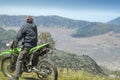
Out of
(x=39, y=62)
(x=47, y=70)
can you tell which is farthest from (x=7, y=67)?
(x=47, y=70)

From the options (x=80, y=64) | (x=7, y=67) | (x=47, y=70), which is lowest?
(x=80, y=64)

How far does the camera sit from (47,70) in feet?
51.5

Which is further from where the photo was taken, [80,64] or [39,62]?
[80,64]

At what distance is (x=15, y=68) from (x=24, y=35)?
261 cm

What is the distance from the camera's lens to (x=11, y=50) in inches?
→ 654

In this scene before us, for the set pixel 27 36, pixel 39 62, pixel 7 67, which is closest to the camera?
pixel 27 36

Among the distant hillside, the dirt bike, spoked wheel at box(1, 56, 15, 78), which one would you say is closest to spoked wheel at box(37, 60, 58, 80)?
the dirt bike

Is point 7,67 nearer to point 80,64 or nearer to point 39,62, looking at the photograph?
point 39,62

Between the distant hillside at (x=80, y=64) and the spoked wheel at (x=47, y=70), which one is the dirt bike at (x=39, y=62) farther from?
the distant hillside at (x=80, y=64)

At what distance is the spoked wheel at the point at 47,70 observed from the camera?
50.6 ft

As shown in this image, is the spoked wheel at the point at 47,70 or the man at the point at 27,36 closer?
the man at the point at 27,36

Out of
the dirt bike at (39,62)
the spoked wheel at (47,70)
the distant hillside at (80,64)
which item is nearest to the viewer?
the dirt bike at (39,62)

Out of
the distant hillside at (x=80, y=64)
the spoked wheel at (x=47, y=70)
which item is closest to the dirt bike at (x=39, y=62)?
the spoked wheel at (x=47, y=70)

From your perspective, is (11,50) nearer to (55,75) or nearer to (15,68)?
(15,68)
